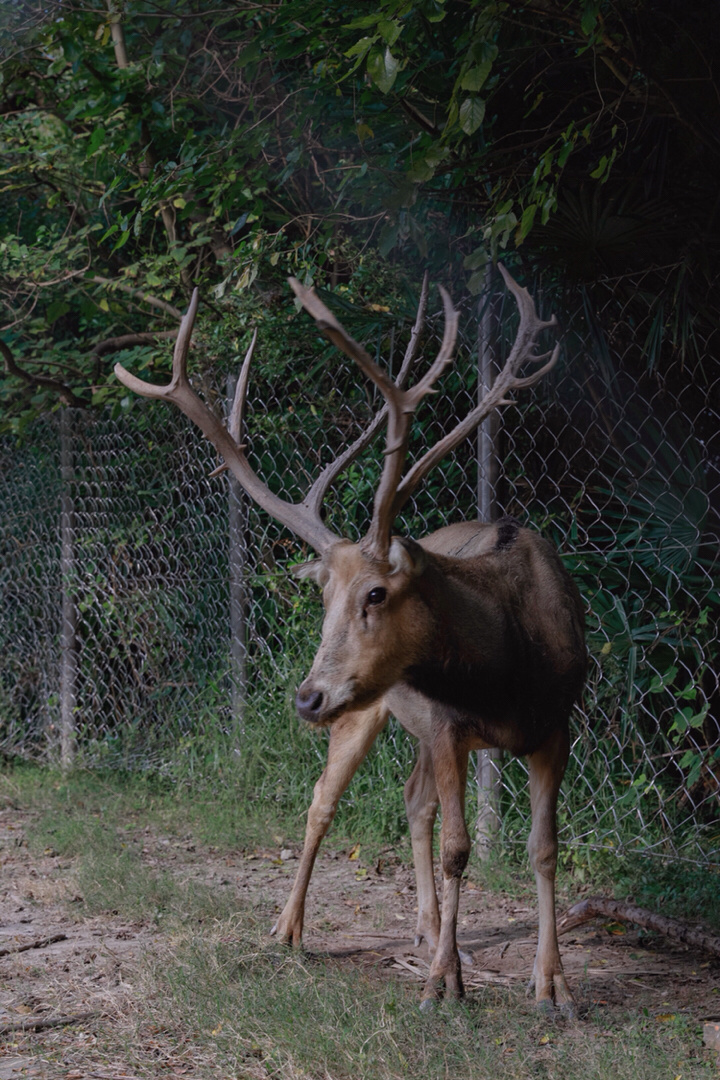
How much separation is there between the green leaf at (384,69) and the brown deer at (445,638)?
77 cm

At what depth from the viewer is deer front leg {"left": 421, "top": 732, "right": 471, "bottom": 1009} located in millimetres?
3480

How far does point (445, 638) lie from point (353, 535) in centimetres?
242

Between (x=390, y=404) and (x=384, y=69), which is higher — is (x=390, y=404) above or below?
below

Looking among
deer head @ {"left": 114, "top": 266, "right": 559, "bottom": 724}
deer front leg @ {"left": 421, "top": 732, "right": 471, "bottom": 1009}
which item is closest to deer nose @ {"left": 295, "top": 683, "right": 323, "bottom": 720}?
deer head @ {"left": 114, "top": 266, "right": 559, "bottom": 724}

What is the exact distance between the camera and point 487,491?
4973mm

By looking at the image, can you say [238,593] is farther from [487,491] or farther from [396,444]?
[396,444]

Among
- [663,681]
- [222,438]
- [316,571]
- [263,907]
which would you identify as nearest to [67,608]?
[263,907]

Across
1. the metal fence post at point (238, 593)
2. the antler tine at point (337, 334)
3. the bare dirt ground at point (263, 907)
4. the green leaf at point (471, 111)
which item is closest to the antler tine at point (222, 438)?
the antler tine at point (337, 334)

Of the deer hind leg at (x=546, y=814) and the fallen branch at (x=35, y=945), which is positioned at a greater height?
the deer hind leg at (x=546, y=814)

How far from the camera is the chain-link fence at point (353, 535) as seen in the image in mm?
4551

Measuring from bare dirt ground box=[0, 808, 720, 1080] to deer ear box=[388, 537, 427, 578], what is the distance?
4.85 ft

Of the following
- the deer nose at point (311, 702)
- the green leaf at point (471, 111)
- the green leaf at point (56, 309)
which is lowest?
the green leaf at point (56, 309)

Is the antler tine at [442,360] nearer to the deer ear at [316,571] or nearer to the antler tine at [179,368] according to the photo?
the deer ear at [316,571]

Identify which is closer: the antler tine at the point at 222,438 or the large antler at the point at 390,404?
the large antler at the point at 390,404
